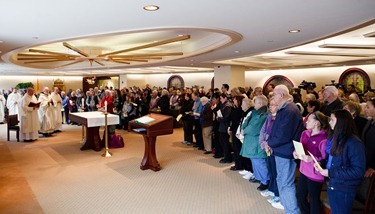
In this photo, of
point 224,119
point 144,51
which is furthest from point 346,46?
point 144,51

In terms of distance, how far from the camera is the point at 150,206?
4.07 meters

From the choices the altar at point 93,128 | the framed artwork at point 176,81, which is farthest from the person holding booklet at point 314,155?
the framed artwork at point 176,81

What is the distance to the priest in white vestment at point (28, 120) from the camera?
28.3 ft

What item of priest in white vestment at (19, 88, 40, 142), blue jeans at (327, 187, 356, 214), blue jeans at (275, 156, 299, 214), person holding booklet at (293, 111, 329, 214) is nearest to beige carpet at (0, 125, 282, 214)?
blue jeans at (275, 156, 299, 214)

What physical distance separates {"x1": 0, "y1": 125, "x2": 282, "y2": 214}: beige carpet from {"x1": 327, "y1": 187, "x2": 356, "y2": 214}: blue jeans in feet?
4.50

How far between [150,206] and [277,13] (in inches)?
130

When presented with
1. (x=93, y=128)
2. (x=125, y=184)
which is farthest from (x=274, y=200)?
(x=93, y=128)

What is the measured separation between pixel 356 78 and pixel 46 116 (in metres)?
13.4

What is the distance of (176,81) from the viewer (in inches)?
817

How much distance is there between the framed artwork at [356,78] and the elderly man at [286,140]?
10982 mm

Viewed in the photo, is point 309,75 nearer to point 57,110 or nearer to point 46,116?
point 57,110

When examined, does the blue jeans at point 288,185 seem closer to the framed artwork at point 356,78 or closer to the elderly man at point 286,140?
the elderly man at point 286,140

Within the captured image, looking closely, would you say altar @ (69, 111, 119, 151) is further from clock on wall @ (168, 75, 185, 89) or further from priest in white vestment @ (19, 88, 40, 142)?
clock on wall @ (168, 75, 185, 89)

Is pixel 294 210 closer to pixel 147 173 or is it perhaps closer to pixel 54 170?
pixel 147 173
